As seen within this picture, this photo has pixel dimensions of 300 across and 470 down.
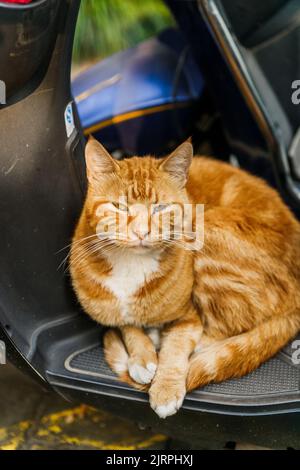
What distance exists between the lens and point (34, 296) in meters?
1.88

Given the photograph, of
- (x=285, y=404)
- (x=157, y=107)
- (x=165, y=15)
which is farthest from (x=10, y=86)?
(x=165, y=15)

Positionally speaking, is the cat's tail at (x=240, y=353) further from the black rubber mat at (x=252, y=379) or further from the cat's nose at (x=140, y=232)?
the cat's nose at (x=140, y=232)

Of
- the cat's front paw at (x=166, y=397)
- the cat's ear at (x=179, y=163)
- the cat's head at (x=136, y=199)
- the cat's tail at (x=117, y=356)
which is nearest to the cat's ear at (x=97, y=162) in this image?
the cat's head at (x=136, y=199)

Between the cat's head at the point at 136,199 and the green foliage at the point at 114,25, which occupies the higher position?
the cat's head at the point at 136,199

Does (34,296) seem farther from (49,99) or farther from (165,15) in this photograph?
(165,15)

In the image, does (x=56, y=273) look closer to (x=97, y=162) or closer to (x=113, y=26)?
(x=97, y=162)

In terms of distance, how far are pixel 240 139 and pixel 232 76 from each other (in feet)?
1.01

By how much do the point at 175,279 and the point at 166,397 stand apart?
329 mm

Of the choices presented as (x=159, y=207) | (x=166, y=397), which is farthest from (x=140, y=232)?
(x=166, y=397)

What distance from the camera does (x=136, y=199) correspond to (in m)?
1.80

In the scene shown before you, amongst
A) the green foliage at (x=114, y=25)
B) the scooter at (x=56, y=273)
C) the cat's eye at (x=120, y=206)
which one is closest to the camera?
the scooter at (x=56, y=273)

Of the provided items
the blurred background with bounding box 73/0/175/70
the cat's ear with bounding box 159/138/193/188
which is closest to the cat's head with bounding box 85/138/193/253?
the cat's ear with bounding box 159/138/193/188

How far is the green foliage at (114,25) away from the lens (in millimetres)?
5094

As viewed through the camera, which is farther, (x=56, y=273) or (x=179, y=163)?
(x=56, y=273)
